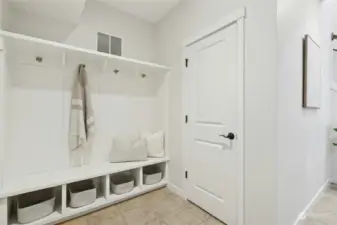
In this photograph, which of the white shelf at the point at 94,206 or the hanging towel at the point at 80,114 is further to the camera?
the hanging towel at the point at 80,114

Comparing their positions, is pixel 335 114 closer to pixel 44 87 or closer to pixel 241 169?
pixel 241 169

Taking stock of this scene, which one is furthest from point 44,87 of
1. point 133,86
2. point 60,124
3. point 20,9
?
point 133,86

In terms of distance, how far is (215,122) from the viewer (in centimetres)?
207

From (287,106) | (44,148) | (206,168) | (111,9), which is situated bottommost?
(206,168)

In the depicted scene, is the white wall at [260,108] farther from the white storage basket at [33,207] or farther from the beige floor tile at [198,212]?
the white storage basket at [33,207]

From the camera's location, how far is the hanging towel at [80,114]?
7.47 feet

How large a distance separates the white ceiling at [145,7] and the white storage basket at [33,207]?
2595 millimetres

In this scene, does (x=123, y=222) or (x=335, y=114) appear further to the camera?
(x=335, y=114)

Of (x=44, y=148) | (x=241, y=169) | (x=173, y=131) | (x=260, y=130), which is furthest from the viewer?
(x=173, y=131)

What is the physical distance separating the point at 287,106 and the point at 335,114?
2072mm

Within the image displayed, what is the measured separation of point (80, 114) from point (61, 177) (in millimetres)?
714

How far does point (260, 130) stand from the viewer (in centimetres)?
162

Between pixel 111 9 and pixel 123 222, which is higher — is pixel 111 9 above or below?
above

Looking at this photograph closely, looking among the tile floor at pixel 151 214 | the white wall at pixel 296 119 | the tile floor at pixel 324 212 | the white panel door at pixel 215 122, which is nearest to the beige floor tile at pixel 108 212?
the tile floor at pixel 151 214
